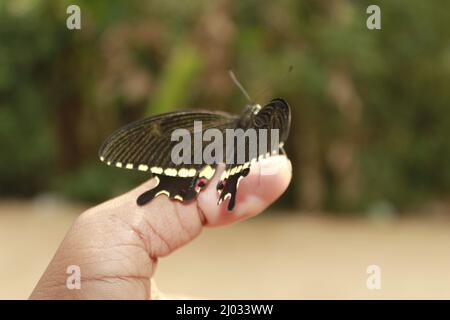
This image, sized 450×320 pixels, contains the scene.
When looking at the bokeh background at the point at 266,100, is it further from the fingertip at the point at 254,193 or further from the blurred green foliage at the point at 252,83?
the fingertip at the point at 254,193

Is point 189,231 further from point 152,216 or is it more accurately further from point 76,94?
point 76,94

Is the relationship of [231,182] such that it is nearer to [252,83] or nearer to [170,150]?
[170,150]

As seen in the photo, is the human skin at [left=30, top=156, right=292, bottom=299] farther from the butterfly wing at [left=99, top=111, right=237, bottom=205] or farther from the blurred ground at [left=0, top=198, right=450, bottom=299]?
the blurred ground at [left=0, top=198, right=450, bottom=299]

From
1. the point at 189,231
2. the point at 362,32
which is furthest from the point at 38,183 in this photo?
the point at 189,231

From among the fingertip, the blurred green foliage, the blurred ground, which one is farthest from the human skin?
the blurred green foliage

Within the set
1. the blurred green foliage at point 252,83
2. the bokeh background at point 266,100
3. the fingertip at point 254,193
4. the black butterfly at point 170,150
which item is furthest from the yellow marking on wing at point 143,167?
the blurred green foliage at point 252,83

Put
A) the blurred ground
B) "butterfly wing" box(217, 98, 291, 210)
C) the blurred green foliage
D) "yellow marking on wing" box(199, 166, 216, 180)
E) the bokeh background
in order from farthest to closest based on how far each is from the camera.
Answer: the blurred green foliage, the bokeh background, the blurred ground, "yellow marking on wing" box(199, 166, 216, 180), "butterfly wing" box(217, 98, 291, 210)
